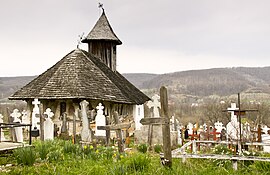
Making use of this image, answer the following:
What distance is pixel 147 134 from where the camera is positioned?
50.5ft

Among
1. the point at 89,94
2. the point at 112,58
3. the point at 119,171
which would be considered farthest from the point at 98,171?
the point at 112,58

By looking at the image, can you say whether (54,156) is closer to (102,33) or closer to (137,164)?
(137,164)

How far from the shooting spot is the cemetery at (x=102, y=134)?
762cm

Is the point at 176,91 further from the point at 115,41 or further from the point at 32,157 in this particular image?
the point at 32,157

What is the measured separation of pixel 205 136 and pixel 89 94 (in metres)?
6.65

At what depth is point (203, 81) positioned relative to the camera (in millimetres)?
112562

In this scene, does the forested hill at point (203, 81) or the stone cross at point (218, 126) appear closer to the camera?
the stone cross at point (218, 126)

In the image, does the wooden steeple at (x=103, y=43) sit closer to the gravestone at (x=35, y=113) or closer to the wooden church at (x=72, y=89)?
the wooden church at (x=72, y=89)

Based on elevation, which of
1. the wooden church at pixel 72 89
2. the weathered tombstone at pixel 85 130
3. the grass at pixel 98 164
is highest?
the wooden church at pixel 72 89

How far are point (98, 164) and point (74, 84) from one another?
36.9 feet

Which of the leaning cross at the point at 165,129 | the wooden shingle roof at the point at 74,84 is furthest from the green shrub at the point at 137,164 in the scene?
the wooden shingle roof at the point at 74,84

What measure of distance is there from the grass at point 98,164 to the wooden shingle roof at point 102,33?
18.1 m

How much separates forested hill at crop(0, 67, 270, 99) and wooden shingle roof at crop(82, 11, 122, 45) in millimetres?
67661

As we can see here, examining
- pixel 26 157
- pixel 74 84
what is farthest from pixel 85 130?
pixel 74 84
